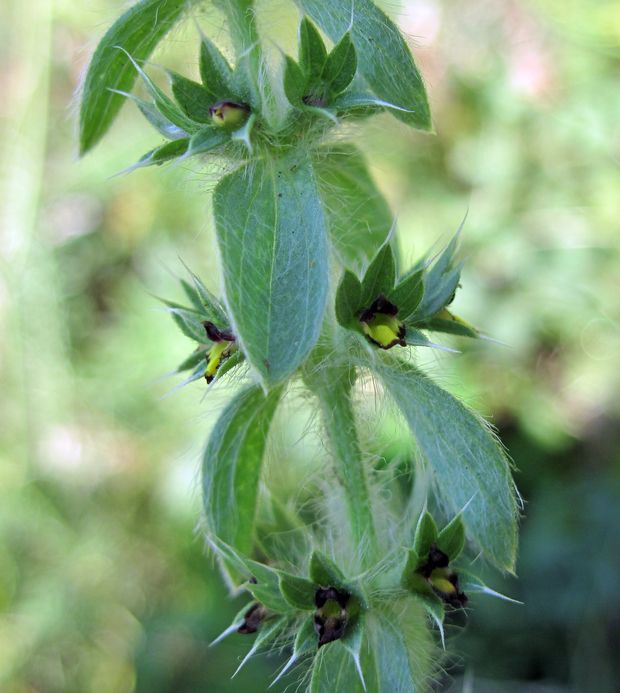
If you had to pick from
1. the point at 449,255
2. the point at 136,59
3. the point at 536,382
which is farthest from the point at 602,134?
the point at 136,59

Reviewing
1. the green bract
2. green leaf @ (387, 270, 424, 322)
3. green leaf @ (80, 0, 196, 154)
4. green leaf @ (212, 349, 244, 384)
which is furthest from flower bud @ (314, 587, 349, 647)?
green leaf @ (80, 0, 196, 154)

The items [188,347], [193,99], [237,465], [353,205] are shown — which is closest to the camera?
[193,99]

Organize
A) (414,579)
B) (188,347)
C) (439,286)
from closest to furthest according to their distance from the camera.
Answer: (414,579) < (439,286) < (188,347)

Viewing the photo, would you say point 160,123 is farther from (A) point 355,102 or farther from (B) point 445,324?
(B) point 445,324

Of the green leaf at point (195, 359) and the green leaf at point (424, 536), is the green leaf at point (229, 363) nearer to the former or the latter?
the green leaf at point (195, 359)

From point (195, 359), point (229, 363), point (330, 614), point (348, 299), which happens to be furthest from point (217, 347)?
point (330, 614)

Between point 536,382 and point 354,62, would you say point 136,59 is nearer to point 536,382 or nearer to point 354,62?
point 354,62
